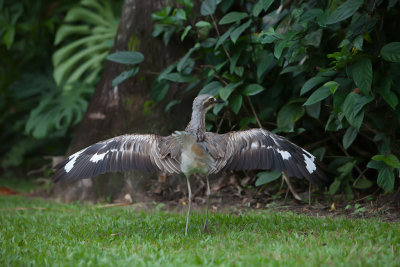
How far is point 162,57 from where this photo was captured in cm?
686

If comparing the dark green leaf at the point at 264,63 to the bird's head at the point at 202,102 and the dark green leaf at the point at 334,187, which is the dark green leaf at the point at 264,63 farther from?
the dark green leaf at the point at 334,187

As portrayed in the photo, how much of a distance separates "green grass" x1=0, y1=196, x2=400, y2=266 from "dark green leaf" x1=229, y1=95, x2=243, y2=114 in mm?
1296

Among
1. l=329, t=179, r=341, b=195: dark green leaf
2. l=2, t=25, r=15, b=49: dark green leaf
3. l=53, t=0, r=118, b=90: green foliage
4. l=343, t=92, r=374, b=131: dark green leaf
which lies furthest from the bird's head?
l=2, t=25, r=15, b=49: dark green leaf

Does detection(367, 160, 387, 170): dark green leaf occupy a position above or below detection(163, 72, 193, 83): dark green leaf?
below

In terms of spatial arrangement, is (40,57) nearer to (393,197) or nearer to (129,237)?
(129,237)

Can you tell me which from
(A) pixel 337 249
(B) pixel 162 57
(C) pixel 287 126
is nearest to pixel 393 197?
(C) pixel 287 126

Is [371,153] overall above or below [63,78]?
below

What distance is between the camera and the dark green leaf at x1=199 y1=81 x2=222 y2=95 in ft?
18.9

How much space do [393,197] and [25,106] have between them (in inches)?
313

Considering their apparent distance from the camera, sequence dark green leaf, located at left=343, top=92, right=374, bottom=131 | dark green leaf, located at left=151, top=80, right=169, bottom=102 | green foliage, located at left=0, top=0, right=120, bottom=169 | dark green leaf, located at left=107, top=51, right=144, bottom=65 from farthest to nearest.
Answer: green foliage, located at left=0, top=0, right=120, bottom=169 → dark green leaf, located at left=151, top=80, right=169, bottom=102 → dark green leaf, located at left=107, top=51, right=144, bottom=65 → dark green leaf, located at left=343, top=92, right=374, bottom=131

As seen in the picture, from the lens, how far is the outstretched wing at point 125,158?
14.8 ft

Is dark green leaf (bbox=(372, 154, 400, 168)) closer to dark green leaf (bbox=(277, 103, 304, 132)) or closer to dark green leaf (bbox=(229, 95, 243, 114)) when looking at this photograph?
dark green leaf (bbox=(277, 103, 304, 132))

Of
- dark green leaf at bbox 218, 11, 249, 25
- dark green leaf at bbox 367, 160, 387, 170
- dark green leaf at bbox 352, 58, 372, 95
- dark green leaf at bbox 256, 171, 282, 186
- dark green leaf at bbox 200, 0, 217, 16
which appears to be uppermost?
dark green leaf at bbox 200, 0, 217, 16

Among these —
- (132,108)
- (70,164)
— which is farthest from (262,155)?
(132,108)
